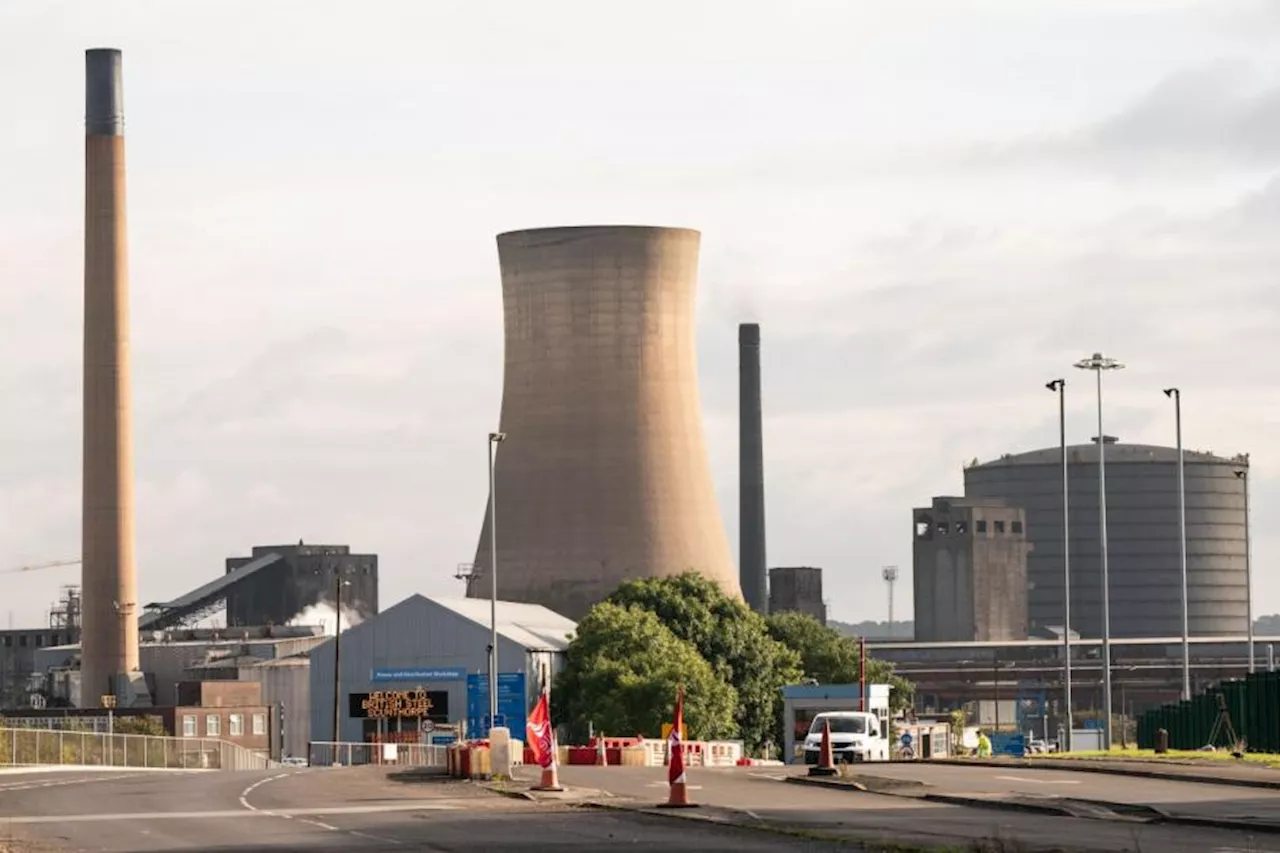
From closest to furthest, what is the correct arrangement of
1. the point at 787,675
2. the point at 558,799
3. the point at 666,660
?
1. the point at 558,799
2. the point at 666,660
3. the point at 787,675

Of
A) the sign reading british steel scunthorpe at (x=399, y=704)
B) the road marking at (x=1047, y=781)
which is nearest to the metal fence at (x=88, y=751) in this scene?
the sign reading british steel scunthorpe at (x=399, y=704)

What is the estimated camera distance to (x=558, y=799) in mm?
34219

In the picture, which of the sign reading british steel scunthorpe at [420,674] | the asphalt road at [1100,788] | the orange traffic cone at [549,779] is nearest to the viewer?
the asphalt road at [1100,788]

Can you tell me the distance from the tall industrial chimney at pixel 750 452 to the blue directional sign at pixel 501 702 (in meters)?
44.7

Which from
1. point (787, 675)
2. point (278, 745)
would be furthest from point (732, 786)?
point (278, 745)

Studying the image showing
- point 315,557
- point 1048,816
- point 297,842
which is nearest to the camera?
point 297,842

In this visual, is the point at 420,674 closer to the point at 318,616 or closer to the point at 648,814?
the point at 648,814

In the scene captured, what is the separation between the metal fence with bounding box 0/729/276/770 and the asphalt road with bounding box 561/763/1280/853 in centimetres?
2403

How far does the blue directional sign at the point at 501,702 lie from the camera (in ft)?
325

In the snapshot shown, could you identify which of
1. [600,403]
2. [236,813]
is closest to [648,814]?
[236,813]

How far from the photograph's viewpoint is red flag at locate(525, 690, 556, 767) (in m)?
37.2

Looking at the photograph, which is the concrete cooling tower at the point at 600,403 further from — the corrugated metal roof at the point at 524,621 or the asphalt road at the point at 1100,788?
the asphalt road at the point at 1100,788

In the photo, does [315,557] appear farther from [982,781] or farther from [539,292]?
[982,781]

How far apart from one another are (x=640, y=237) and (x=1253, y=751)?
172ft
